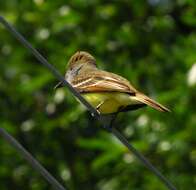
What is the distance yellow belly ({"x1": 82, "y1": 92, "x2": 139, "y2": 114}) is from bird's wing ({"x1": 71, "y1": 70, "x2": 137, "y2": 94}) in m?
0.04

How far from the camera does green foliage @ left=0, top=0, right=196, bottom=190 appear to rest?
843 cm

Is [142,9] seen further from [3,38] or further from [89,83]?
[89,83]

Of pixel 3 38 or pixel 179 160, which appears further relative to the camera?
pixel 3 38

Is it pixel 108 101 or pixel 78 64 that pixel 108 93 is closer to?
pixel 108 101

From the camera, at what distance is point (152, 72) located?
29.5 ft

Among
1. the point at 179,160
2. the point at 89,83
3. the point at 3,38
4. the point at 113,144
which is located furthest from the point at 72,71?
the point at 3,38

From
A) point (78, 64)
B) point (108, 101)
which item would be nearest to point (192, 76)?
point (78, 64)

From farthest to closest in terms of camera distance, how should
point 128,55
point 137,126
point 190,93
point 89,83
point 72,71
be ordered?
point 128,55
point 137,126
point 190,93
point 72,71
point 89,83

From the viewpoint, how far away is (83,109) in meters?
9.06

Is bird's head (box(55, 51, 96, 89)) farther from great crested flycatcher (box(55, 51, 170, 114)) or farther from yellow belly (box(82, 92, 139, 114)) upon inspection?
yellow belly (box(82, 92, 139, 114))

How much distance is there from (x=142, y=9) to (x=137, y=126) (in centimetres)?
127

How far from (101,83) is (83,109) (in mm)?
2698

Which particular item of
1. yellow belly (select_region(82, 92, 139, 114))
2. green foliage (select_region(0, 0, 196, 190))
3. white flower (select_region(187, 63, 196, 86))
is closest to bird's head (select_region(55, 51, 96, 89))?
yellow belly (select_region(82, 92, 139, 114))

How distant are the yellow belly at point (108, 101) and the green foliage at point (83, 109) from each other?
1902 mm
